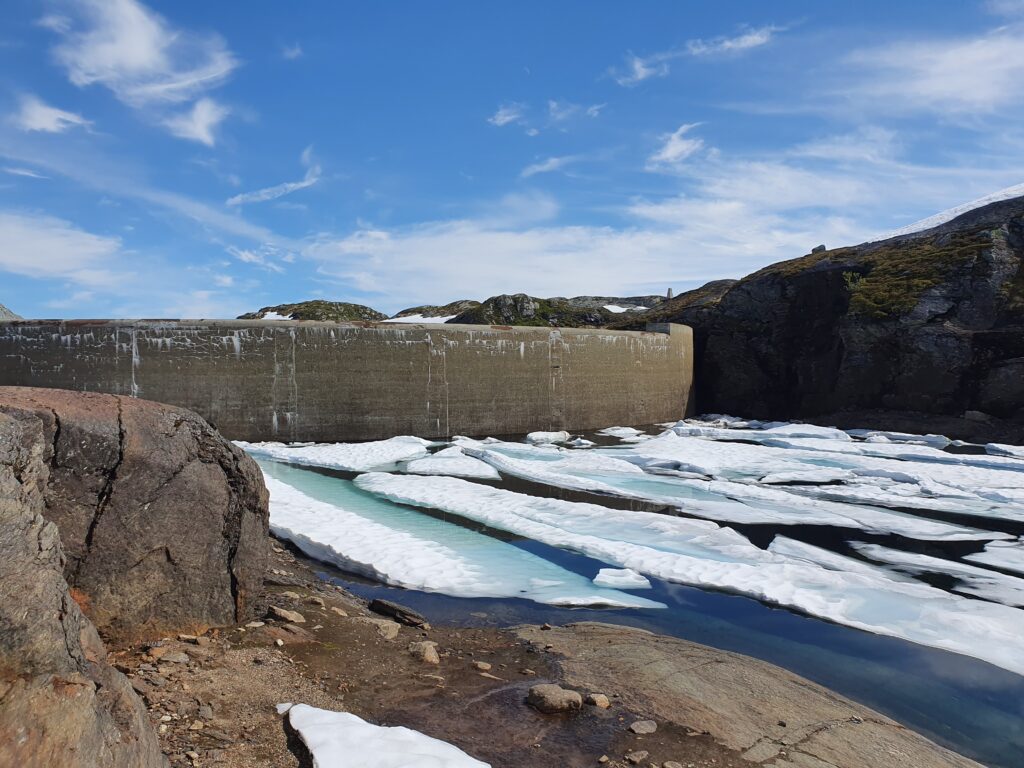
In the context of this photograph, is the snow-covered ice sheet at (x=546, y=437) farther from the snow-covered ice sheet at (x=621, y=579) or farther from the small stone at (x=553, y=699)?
the small stone at (x=553, y=699)

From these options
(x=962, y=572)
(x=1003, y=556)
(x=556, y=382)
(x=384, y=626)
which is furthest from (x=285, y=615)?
(x=556, y=382)

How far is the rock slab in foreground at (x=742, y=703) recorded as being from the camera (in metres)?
4.05

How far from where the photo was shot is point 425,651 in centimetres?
514

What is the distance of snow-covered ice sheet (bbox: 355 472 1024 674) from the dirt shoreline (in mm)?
1954

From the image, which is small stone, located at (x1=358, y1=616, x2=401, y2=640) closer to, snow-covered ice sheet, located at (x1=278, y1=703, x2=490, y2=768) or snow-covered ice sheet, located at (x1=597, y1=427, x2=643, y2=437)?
snow-covered ice sheet, located at (x1=278, y1=703, x2=490, y2=768)

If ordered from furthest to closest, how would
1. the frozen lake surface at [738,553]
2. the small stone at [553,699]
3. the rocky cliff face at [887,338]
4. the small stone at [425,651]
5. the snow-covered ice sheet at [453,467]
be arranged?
the rocky cliff face at [887,338], the snow-covered ice sheet at [453,467], the frozen lake surface at [738,553], the small stone at [425,651], the small stone at [553,699]

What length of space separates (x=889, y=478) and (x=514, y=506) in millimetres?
8373

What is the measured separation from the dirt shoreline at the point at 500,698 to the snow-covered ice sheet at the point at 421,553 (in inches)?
58.6

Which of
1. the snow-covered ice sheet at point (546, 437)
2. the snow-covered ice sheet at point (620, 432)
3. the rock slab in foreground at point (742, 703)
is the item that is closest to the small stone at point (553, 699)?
the rock slab in foreground at point (742, 703)

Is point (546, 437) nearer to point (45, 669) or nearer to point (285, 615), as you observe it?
point (285, 615)

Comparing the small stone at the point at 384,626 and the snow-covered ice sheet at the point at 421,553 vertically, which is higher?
the small stone at the point at 384,626

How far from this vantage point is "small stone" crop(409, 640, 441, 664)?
503 cm

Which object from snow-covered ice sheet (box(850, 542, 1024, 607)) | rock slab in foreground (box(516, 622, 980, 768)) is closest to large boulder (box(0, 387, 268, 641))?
rock slab in foreground (box(516, 622, 980, 768))

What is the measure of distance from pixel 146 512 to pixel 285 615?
4.75 ft
